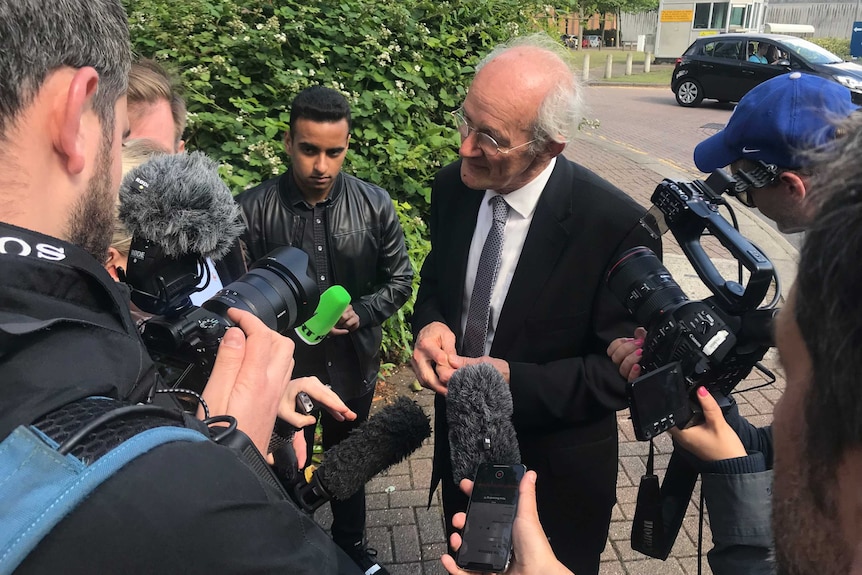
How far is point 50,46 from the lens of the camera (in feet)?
2.82

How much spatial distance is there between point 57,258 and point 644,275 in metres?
1.31

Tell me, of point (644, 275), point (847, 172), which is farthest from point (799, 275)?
point (644, 275)

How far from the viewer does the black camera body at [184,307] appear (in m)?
1.26

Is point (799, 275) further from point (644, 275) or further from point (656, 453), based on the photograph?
point (656, 453)

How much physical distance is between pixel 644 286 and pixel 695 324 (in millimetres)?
255

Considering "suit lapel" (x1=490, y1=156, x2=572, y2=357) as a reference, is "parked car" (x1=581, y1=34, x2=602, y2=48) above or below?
below

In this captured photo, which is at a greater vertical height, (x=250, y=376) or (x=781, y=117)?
(x=781, y=117)

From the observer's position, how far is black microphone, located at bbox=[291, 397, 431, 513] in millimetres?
1725

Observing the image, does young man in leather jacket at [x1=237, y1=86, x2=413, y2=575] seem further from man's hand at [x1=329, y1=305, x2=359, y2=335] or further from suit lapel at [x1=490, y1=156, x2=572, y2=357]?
suit lapel at [x1=490, y1=156, x2=572, y2=357]

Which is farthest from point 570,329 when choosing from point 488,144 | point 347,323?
point 347,323

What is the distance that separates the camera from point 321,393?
5.91ft

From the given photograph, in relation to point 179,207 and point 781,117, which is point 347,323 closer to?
point 179,207

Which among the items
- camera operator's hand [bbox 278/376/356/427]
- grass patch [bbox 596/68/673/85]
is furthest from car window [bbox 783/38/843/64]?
camera operator's hand [bbox 278/376/356/427]

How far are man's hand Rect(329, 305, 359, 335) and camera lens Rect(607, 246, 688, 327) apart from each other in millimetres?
1441
